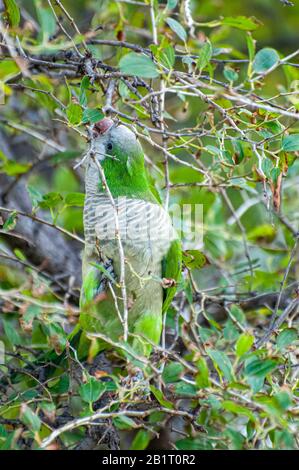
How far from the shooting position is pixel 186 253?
223 centimetres

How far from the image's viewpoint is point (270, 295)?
110 inches

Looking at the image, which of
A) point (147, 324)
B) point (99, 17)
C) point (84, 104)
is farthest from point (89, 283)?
point (99, 17)

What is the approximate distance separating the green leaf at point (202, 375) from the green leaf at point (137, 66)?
0.72 metres

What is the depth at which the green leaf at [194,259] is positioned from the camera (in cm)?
221

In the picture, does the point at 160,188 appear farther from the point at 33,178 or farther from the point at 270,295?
the point at 33,178

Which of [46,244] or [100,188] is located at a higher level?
[100,188]

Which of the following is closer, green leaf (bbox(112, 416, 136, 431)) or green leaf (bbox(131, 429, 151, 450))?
green leaf (bbox(112, 416, 136, 431))

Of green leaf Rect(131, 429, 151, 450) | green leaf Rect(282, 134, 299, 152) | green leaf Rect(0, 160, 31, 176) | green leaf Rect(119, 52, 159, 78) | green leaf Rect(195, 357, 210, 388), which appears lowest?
green leaf Rect(131, 429, 151, 450)

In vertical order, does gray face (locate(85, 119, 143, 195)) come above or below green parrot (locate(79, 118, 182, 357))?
above

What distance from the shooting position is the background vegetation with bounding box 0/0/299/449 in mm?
1701

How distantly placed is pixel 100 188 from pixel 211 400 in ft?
3.05

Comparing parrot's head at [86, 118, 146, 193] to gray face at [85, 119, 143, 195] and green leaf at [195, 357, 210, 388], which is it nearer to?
gray face at [85, 119, 143, 195]

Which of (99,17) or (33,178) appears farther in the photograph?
(33,178)

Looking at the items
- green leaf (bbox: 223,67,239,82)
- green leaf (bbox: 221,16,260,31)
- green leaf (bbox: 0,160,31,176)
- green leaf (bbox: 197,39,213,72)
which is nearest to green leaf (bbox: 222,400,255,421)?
green leaf (bbox: 197,39,213,72)
